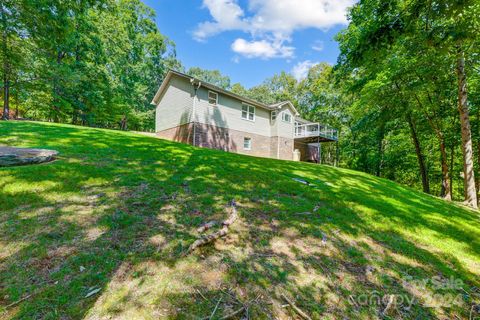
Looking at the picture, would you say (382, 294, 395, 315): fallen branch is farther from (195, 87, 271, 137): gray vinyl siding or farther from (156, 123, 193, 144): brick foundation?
(195, 87, 271, 137): gray vinyl siding

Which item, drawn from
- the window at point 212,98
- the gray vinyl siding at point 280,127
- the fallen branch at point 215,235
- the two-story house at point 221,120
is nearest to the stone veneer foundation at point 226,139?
the two-story house at point 221,120

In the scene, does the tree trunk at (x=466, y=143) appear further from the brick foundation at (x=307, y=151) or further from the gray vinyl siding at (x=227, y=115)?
the brick foundation at (x=307, y=151)

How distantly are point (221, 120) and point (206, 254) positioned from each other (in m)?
13.9

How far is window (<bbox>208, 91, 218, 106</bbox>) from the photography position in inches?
607

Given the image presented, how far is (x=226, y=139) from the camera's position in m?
16.2

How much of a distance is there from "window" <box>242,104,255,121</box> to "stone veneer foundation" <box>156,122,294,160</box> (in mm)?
1361

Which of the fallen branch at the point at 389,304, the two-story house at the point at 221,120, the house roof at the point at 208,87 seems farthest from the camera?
the two-story house at the point at 221,120

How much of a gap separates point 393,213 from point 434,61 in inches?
297

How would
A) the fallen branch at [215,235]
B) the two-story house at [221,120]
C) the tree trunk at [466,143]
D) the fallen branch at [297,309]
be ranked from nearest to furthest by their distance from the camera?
the fallen branch at [297,309], the fallen branch at [215,235], the tree trunk at [466,143], the two-story house at [221,120]

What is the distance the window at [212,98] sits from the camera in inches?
607

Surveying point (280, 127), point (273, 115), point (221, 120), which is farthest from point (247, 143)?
point (273, 115)

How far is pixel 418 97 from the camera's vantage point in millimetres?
13492
